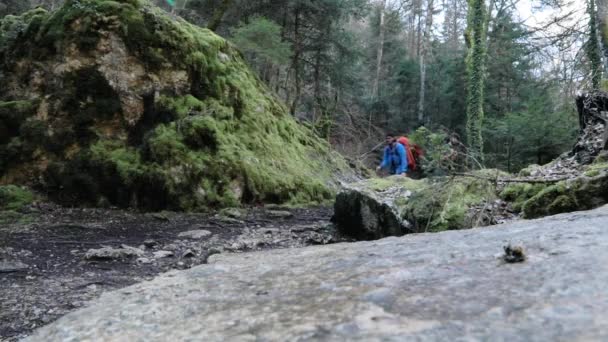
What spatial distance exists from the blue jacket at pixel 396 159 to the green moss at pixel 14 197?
7.51 metres

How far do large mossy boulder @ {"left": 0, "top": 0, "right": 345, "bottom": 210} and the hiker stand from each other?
291 cm

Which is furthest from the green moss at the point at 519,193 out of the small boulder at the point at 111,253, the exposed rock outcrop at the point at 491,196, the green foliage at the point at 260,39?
the green foliage at the point at 260,39

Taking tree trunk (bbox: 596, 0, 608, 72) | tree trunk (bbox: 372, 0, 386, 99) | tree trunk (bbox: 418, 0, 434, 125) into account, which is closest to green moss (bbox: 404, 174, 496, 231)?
→ tree trunk (bbox: 596, 0, 608, 72)

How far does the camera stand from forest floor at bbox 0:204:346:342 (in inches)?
137

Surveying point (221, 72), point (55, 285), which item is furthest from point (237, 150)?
point (55, 285)

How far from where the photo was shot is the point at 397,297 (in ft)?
6.64

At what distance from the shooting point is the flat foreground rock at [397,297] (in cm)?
160

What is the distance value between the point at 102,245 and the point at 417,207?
3914 millimetres

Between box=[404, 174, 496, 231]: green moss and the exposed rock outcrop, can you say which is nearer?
the exposed rock outcrop

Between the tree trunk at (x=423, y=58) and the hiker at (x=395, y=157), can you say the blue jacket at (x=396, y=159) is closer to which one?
the hiker at (x=395, y=157)

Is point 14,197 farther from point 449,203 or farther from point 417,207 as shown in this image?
point 449,203

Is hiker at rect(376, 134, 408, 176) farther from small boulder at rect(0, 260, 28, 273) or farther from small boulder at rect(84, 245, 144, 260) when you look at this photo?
small boulder at rect(0, 260, 28, 273)

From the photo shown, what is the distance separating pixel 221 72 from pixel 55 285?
22.2 feet

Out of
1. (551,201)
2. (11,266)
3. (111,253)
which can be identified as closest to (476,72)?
(551,201)
